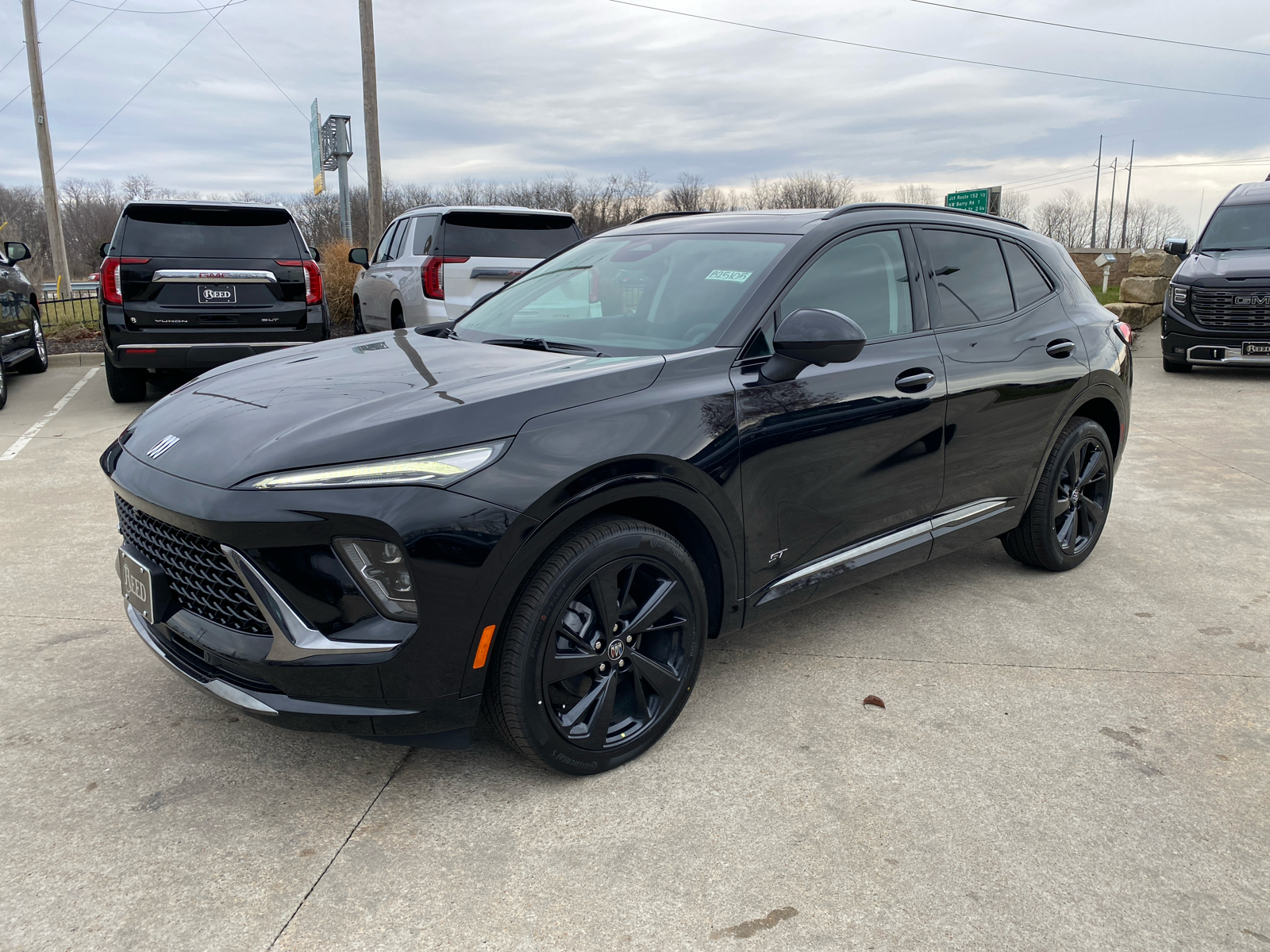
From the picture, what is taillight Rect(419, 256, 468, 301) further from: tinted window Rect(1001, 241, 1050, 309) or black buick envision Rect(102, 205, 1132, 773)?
tinted window Rect(1001, 241, 1050, 309)

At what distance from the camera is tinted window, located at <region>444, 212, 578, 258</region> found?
9.16 m

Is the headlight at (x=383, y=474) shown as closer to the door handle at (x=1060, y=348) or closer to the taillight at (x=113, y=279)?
the door handle at (x=1060, y=348)

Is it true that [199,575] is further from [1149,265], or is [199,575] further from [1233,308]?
[1149,265]

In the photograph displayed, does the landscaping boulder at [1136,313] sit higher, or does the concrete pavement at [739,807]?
the landscaping boulder at [1136,313]

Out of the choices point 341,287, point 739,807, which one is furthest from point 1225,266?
point 341,287

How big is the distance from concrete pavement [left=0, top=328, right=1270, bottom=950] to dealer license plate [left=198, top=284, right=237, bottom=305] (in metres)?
4.65

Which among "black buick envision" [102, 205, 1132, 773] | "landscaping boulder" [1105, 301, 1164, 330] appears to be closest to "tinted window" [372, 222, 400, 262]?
"black buick envision" [102, 205, 1132, 773]

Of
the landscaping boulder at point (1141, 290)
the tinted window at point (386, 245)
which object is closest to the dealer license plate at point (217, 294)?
the tinted window at point (386, 245)

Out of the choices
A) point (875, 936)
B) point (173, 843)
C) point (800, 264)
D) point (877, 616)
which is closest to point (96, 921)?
point (173, 843)

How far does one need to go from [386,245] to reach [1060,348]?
863cm

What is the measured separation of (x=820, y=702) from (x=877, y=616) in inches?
36.3

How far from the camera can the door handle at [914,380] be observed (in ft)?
11.5

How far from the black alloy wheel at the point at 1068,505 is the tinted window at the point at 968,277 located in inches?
29.1

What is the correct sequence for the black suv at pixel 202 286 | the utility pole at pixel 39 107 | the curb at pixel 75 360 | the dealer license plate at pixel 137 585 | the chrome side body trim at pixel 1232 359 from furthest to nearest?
1. the utility pole at pixel 39 107
2. the curb at pixel 75 360
3. the chrome side body trim at pixel 1232 359
4. the black suv at pixel 202 286
5. the dealer license plate at pixel 137 585
